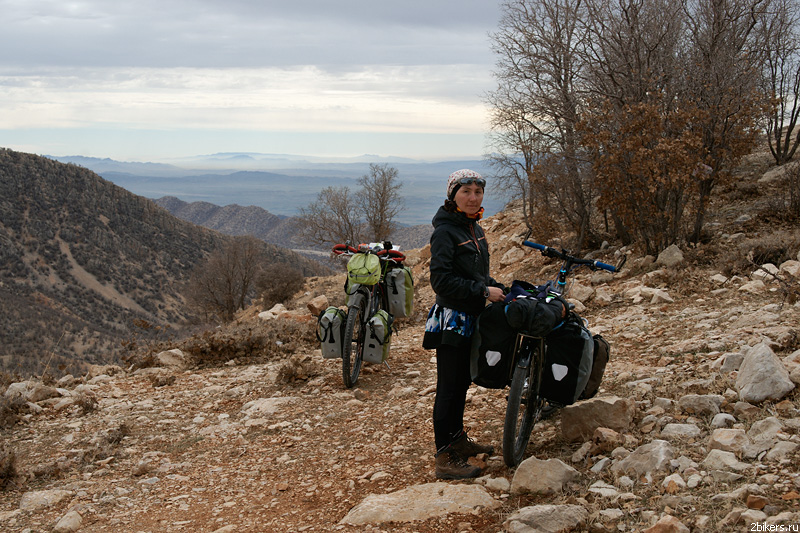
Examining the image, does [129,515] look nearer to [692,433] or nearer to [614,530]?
[614,530]

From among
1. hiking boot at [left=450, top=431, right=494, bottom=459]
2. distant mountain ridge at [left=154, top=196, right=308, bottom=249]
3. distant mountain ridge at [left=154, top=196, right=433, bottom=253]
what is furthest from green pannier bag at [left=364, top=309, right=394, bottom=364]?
distant mountain ridge at [left=154, top=196, right=308, bottom=249]

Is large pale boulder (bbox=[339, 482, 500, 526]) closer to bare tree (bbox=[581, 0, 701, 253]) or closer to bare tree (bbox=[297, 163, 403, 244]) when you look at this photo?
bare tree (bbox=[581, 0, 701, 253])

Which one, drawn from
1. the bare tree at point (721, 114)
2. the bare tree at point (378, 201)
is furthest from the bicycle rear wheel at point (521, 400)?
the bare tree at point (378, 201)

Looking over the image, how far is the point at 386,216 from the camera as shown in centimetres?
3450

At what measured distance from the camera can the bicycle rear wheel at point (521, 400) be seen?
3.31 m

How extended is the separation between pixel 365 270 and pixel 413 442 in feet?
6.47

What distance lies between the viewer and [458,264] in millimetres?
3486

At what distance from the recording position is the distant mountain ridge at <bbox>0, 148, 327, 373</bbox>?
47.4 metres

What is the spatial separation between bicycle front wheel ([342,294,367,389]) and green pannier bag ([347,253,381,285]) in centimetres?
20

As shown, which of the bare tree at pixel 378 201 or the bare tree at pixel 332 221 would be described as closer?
the bare tree at pixel 332 221

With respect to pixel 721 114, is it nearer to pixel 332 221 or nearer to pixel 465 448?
pixel 465 448

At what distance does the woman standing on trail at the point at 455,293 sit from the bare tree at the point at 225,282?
34908 millimetres

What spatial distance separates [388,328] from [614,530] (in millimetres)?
3723

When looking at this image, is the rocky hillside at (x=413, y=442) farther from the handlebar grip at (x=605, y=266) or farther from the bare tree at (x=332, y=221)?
the bare tree at (x=332, y=221)
